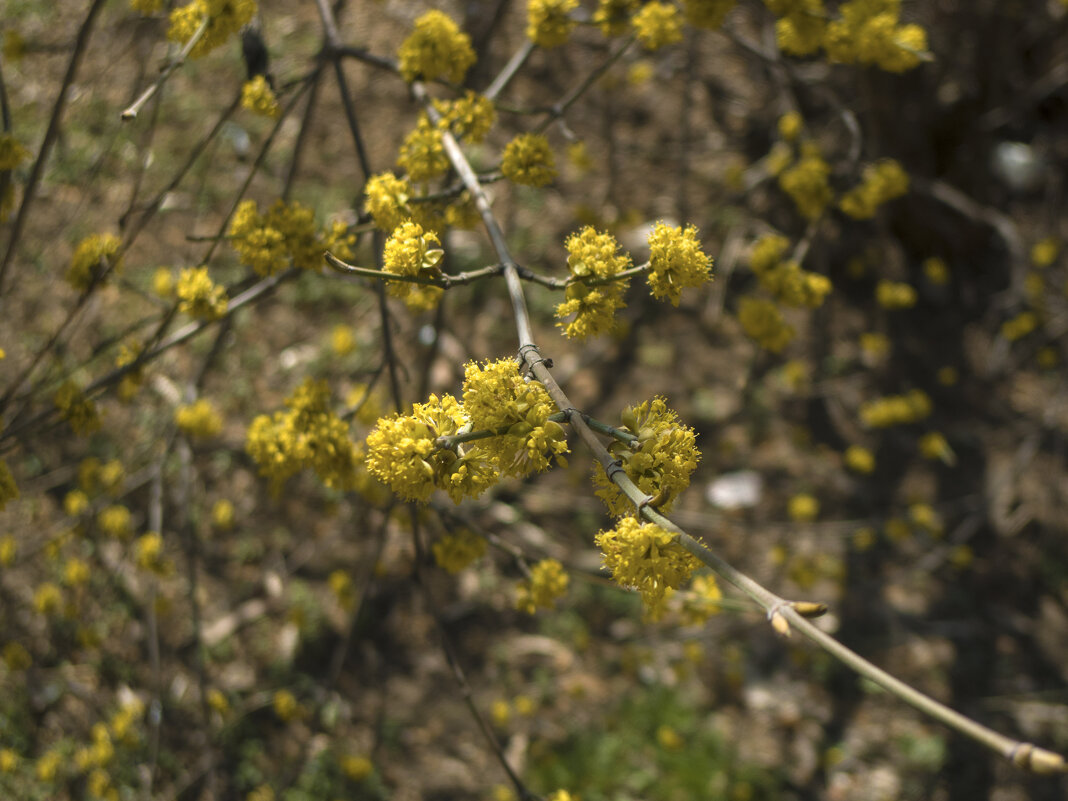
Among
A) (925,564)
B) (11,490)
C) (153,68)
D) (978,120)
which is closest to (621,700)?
(925,564)

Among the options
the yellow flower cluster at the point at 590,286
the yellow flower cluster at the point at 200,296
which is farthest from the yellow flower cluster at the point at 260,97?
the yellow flower cluster at the point at 590,286

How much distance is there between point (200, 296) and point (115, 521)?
89.7 inches

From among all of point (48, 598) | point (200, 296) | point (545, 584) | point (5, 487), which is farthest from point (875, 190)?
point (48, 598)

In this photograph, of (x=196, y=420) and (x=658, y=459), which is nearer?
(x=658, y=459)

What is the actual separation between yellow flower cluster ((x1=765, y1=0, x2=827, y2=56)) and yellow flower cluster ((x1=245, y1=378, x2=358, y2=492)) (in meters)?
2.25

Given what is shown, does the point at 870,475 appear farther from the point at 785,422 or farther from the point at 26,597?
the point at 26,597

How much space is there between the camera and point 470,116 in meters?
2.13

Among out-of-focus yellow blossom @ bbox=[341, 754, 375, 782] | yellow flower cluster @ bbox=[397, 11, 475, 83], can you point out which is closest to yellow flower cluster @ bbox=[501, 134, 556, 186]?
yellow flower cluster @ bbox=[397, 11, 475, 83]

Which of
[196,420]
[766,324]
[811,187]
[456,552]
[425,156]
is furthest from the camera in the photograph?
[196,420]

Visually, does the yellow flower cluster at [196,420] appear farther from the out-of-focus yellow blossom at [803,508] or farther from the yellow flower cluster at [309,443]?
the out-of-focus yellow blossom at [803,508]

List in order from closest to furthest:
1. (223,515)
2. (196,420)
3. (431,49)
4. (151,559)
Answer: (431,49)
(196,420)
(151,559)
(223,515)

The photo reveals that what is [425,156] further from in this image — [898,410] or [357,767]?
[898,410]

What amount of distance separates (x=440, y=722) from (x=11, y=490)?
266cm

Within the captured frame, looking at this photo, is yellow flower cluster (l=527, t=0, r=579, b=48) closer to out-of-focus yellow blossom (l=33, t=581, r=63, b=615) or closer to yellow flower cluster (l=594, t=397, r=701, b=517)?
yellow flower cluster (l=594, t=397, r=701, b=517)
